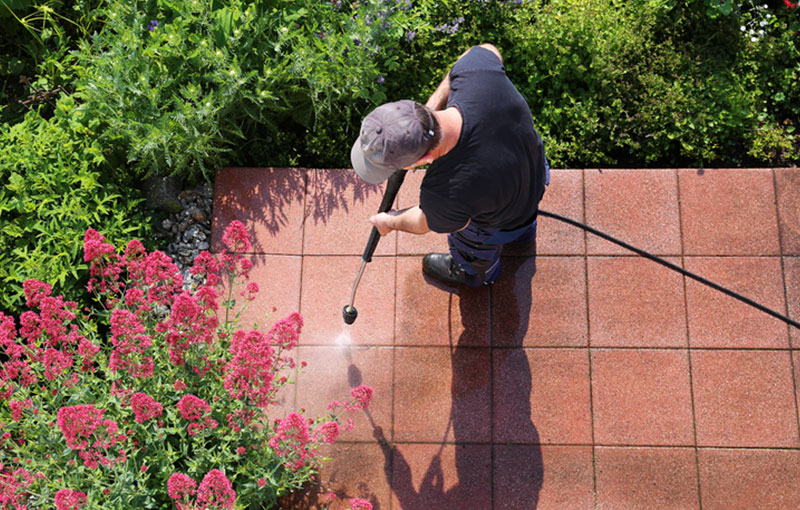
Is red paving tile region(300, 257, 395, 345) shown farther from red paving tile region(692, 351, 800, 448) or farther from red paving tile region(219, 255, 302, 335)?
red paving tile region(692, 351, 800, 448)

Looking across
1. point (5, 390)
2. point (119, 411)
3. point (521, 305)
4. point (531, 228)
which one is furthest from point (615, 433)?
point (5, 390)

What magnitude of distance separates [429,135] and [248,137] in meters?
2.05

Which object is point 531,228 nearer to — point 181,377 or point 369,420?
point 369,420

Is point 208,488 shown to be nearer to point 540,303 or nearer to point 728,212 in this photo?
point 540,303

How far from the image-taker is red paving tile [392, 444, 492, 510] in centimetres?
359

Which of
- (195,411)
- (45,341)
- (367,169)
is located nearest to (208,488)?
(195,411)

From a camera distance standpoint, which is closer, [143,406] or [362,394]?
[143,406]

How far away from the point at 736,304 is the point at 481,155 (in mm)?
2129

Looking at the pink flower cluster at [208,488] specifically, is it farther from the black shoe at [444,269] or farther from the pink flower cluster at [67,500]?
the black shoe at [444,269]

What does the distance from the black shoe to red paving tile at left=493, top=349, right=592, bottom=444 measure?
494 mm

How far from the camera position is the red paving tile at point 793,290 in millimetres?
3752

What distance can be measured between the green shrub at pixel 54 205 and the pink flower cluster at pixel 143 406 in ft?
4.27

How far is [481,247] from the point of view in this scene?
3354 millimetres

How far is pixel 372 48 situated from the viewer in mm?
3863
